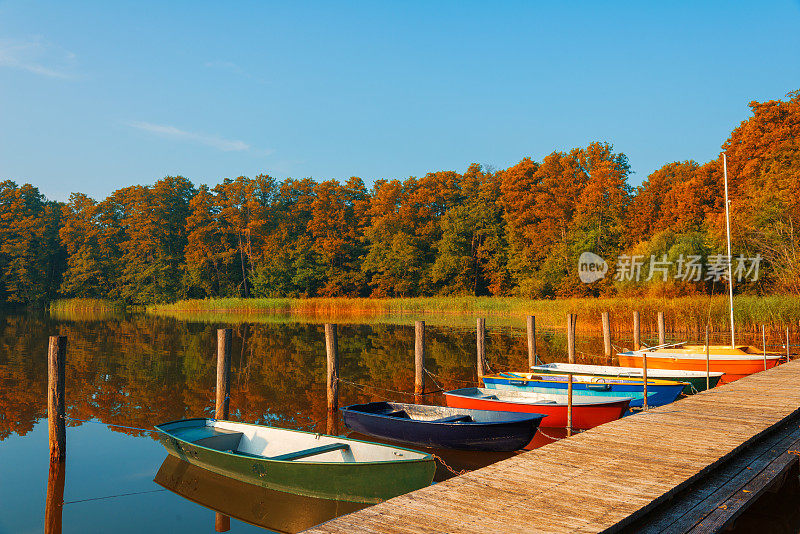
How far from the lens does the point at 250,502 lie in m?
7.96

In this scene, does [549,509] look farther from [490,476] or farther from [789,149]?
[789,149]

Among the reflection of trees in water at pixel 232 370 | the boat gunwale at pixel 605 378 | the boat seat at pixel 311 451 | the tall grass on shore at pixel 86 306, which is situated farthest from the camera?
the tall grass on shore at pixel 86 306

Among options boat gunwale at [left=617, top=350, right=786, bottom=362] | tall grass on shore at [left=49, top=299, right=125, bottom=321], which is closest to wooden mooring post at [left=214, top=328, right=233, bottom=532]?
boat gunwale at [left=617, top=350, right=786, bottom=362]

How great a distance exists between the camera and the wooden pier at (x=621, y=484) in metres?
4.56

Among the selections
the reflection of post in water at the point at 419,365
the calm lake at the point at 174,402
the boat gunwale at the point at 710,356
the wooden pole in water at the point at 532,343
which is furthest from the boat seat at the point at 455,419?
the boat gunwale at the point at 710,356

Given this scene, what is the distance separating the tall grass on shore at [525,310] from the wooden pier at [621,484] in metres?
17.5

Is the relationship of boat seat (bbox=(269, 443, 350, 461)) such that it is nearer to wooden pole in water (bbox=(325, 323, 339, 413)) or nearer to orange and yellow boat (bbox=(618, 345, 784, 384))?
wooden pole in water (bbox=(325, 323, 339, 413))

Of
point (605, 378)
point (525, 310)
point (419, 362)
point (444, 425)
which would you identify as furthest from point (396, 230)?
point (444, 425)

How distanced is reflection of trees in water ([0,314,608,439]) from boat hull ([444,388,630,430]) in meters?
3.27

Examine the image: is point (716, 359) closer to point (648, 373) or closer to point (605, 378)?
point (648, 373)

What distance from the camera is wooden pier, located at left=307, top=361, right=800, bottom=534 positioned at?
456 centimetres

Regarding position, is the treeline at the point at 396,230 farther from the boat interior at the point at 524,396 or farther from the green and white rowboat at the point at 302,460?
the green and white rowboat at the point at 302,460

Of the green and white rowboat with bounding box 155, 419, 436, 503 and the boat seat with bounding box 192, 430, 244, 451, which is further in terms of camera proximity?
the boat seat with bounding box 192, 430, 244, 451

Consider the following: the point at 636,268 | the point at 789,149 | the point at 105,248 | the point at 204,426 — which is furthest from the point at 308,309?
the point at 204,426
